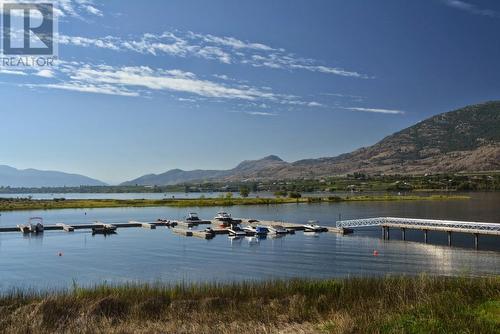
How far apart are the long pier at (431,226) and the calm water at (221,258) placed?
168 cm

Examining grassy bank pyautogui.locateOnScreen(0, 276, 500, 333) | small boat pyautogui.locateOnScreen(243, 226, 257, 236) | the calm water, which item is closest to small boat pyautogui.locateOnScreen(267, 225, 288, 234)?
small boat pyautogui.locateOnScreen(243, 226, 257, 236)

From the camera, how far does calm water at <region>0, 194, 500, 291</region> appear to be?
42188mm

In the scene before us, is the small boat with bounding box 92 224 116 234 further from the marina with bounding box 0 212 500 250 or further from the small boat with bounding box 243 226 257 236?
the small boat with bounding box 243 226 257 236

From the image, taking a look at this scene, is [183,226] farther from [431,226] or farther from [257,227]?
[431,226]

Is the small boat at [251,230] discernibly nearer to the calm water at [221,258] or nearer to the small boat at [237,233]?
the small boat at [237,233]

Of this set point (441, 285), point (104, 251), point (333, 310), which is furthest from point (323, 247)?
point (333, 310)

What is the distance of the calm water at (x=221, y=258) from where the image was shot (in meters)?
42.2

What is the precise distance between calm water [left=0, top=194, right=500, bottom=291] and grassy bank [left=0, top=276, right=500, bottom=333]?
11.7 meters

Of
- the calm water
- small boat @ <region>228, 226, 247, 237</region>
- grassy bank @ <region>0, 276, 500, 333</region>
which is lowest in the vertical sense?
the calm water

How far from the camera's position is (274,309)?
21359 millimetres

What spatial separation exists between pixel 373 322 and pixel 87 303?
497 inches

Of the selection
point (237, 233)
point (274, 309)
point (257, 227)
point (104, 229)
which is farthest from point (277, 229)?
point (274, 309)

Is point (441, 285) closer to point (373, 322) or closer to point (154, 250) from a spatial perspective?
point (373, 322)

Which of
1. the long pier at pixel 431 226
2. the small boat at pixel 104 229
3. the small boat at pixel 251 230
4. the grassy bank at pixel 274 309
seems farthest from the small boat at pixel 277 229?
the grassy bank at pixel 274 309
